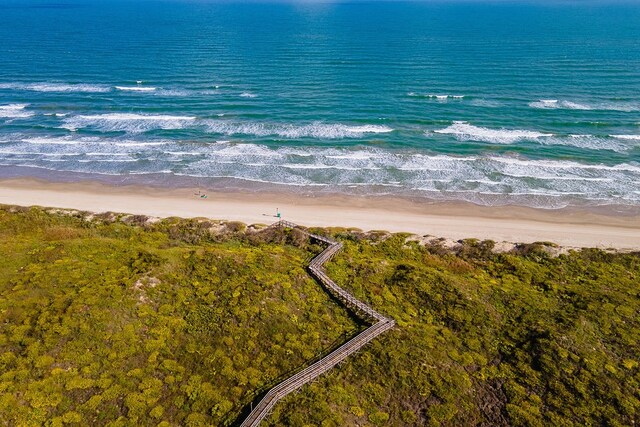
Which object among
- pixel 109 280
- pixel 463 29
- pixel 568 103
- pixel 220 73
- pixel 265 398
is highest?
pixel 463 29

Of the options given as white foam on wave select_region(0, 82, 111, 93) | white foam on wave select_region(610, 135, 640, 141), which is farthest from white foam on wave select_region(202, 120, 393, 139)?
white foam on wave select_region(610, 135, 640, 141)

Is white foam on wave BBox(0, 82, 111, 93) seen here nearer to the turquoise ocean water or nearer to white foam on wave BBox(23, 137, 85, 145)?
the turquoise ocean water

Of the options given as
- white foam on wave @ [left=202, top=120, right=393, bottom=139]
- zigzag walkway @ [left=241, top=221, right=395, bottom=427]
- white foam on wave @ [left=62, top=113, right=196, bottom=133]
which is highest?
white foam on wave @ [left=62, top=113, right=196, bottom=133]

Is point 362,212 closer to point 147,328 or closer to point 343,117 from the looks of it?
point 147,328

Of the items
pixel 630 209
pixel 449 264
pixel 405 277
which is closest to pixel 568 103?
pixel 630 209

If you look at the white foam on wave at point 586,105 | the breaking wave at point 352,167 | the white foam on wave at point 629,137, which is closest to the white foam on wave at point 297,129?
the breaking wave at point 352,167

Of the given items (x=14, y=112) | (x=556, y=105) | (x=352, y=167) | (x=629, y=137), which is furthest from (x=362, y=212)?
(x=14, y=112)

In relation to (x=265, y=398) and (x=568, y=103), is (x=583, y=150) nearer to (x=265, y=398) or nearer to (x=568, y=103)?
(x=568, y=103)
